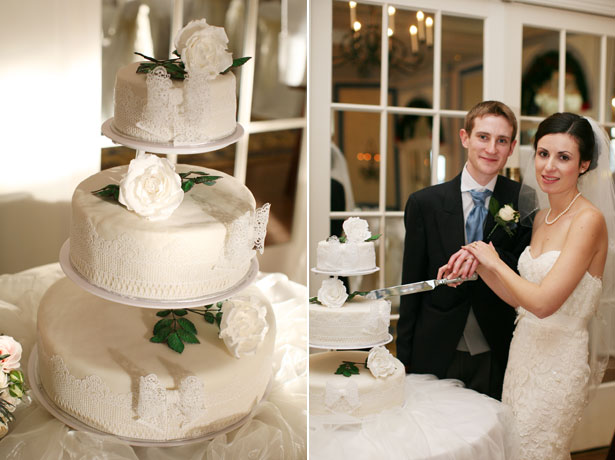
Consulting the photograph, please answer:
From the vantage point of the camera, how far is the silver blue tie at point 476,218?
104 cm

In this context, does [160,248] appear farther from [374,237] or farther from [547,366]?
[547,366]

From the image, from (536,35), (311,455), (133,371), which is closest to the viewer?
(133,371)

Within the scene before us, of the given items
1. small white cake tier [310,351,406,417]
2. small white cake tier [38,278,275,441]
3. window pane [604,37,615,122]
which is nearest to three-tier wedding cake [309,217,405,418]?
small white cake tier [310,351,406,417]

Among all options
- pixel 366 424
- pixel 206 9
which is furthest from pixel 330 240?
pixel 206 9

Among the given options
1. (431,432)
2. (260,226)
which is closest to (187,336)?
(260,226)

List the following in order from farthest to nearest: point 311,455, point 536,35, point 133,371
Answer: point 536,35, point 311,455, point 133,371

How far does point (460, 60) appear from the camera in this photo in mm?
1062

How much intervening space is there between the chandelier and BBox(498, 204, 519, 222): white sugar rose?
0.32 metres

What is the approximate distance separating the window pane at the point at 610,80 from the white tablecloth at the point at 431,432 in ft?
2.25

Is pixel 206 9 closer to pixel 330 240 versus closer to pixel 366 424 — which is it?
pixel 330 240

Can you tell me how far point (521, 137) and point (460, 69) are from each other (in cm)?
18

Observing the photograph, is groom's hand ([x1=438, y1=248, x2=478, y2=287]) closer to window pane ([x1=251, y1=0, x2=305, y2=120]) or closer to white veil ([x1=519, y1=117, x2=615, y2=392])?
white veil ([x1=519, y1=117, x2=615, y2=392])

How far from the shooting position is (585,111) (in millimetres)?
1190

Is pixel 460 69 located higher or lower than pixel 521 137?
higher
